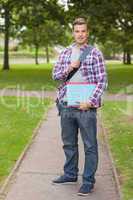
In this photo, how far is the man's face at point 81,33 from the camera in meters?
6.91

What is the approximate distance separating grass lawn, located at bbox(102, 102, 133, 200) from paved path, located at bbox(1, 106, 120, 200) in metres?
0.15

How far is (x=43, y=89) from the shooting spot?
22.1m

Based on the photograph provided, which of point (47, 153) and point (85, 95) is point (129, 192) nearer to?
point (85, 95)

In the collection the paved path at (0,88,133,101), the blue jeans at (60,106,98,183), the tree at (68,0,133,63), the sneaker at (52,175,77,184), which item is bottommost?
the paved path at (0,88,133,101)

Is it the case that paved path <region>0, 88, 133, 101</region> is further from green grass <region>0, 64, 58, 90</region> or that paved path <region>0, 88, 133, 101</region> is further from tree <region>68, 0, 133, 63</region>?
tree <region>68, 0, 133, 63</region>

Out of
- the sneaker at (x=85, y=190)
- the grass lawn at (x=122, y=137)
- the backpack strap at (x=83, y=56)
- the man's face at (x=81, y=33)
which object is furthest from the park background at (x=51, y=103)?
the man's face at (x=81, y=33)

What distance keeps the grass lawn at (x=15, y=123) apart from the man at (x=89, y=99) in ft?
3.97

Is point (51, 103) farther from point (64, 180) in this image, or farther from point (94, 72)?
point (94, 72)

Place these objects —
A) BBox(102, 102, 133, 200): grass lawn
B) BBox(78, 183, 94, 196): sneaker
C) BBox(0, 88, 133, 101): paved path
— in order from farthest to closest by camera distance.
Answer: BBox(0, 88, 133, 101): paved path, BBox(102, 102, 133, 200): grass lawn, BBox(78, 183, 94, 196): sneaker

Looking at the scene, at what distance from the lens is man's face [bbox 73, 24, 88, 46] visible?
6914 mm

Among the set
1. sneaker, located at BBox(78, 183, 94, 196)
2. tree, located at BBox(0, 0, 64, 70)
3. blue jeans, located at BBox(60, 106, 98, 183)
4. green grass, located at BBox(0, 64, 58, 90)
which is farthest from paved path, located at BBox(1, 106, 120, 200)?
tree, located at BBox(0, 0, 64, 70)

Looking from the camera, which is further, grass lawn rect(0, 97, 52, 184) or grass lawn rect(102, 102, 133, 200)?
grass lawn rect(0, 97, 52, 184)

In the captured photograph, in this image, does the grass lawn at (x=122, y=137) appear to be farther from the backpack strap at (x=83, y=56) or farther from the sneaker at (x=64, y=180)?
the backpack strap at (x=83, y=56)

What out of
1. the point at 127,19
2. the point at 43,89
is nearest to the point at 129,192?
the point at 43,89
